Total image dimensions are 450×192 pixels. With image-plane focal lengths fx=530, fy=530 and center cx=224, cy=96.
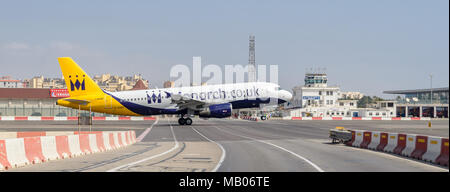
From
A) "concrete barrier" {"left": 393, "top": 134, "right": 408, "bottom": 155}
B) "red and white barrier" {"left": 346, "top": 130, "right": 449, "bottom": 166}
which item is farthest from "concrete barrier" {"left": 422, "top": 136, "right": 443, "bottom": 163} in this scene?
"concrete barrier" {"left": 393, "top": 134, "right": 408, "bottom": 155}

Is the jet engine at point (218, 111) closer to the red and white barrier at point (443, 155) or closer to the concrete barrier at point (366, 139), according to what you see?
the concrete barrier at point (366, 139)

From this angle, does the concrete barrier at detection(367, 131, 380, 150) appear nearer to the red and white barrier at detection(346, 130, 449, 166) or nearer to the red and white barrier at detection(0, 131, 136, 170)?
the red and white barrier at detection(346, 130, 449, 166)

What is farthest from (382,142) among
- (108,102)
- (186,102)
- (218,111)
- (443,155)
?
(108,102)

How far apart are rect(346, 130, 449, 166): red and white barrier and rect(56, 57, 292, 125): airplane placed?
27596 millimetres

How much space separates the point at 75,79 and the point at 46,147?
124ft

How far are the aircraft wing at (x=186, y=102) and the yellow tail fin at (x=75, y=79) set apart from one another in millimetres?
8100

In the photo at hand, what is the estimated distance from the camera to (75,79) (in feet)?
178

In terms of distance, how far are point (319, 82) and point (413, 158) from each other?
123278mm

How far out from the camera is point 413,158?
19.0 meters

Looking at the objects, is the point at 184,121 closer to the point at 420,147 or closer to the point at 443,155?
the point at 420,147

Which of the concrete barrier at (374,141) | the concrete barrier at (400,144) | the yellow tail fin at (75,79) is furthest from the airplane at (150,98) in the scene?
the concrete barrier at (400,144)

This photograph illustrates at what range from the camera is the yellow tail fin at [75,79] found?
177ft

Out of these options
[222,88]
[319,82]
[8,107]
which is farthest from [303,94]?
[222,88]
